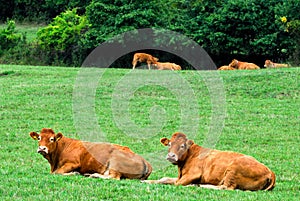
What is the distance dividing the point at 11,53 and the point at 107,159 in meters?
31.2

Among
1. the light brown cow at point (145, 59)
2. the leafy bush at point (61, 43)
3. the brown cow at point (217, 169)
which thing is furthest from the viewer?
the leafy bush at point (61, 43)

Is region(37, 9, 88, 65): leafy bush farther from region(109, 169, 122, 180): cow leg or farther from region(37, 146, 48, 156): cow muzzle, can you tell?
region(109, 169, 122, 180): cow leg

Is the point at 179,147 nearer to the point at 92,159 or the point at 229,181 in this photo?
the point at 229,181

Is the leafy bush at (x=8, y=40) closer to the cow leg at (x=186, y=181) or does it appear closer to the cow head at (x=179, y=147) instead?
the cow head at (x=179, y=147)

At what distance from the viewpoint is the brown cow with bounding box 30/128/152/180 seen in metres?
11.7

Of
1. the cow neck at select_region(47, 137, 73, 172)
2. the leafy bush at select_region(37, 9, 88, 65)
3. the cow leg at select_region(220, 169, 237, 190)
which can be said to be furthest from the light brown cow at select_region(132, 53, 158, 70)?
the cow leg at select_region(220, 169, 237, 190)

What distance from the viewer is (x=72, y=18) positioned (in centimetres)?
4447

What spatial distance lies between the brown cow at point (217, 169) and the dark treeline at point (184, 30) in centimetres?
2691

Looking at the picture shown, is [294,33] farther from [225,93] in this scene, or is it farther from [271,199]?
[271,199]

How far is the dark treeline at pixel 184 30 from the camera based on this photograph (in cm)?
3912

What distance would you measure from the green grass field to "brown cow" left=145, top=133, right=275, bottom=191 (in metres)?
0.34

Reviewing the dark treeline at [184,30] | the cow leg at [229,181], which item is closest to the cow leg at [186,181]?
the cow leg at [229,181]

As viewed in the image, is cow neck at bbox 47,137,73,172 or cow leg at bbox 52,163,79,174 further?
cow neck at bbox 47,137,73,172

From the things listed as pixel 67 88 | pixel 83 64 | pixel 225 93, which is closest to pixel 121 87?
pixel 67 88
